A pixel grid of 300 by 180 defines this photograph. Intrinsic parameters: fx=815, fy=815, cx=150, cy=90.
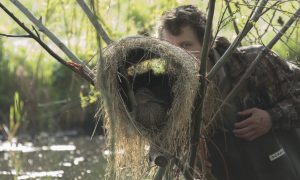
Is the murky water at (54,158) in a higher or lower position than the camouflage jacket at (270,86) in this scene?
lower

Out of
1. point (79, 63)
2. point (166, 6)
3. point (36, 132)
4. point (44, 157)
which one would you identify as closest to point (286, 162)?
point (79, 63)

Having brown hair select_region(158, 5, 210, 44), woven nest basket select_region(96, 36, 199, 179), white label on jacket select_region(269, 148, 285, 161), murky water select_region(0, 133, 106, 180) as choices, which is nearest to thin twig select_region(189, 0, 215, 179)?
woven nest basket select_region(96, 36, 199, 179)

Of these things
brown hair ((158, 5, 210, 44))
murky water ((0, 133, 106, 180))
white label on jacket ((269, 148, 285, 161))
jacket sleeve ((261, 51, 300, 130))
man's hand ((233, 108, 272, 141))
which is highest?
brown hair ((158, 5, 210, 44))

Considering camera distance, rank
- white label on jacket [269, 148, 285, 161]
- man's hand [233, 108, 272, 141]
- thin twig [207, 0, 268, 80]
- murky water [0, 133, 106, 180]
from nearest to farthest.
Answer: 1. thin twig [207, 0, 268, 80]
2. man's hand [233, 108, 272, 141]
3. white label on jacket [269, 148, 285, 161]
4. murky water [0, 133, 106, 180]

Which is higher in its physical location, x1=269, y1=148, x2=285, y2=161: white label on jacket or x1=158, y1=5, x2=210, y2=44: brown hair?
x1=158, y1=5, x2=210, y2=44: brown hair

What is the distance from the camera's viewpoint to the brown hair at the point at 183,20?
4.01 m

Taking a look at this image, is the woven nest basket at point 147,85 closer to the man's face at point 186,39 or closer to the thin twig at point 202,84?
the thin twig at point 202,84

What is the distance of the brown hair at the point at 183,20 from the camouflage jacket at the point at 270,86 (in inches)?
8.8

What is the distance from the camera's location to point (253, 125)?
13.1 ft

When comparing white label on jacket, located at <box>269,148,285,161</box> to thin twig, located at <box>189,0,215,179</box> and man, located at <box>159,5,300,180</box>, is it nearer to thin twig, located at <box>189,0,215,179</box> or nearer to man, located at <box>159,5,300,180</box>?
man, located at <box>159,5,300,180</box>

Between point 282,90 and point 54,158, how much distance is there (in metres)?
4.15

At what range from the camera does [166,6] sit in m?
5.64

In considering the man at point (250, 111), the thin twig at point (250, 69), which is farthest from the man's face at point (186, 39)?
the thin twig at point (250, 69)

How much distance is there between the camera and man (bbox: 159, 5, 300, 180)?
4008 millimetres
